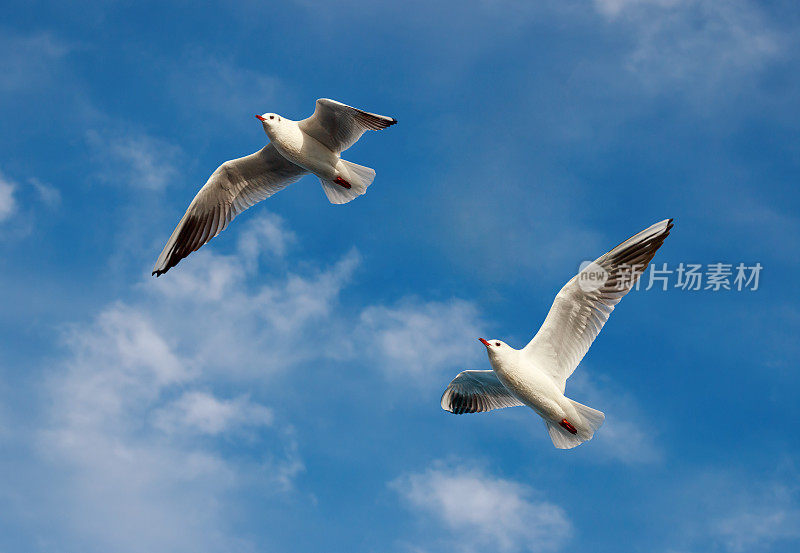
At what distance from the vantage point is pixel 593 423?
10.5m

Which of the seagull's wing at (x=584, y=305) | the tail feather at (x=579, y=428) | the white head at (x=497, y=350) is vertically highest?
the seagull's wing at (x=584, y=305)

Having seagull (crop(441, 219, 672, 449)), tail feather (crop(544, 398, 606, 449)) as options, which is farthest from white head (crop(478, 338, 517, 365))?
tail feather (crop(544, 398, 606, 449))

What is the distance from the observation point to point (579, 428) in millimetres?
10594

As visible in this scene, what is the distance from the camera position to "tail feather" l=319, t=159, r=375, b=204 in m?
12.5

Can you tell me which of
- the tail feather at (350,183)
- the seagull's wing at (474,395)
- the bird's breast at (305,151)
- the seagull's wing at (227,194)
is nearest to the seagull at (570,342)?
the seagull's wing at (474,395)

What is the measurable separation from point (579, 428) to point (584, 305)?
1685 millimetres

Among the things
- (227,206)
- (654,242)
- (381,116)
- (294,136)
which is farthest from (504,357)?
(227,206)

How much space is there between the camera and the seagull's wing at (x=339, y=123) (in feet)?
37.3

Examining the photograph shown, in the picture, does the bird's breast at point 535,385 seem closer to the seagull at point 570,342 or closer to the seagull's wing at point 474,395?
the seagull at point 570,342

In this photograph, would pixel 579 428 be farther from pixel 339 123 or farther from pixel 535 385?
pixel 339 123

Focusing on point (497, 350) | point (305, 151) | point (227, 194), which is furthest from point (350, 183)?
point (497, 350)

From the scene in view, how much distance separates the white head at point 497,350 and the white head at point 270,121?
466cm

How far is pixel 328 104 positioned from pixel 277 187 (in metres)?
2.47

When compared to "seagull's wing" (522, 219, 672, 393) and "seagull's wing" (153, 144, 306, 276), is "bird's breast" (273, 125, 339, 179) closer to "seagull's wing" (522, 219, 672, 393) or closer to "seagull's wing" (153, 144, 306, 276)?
"seagull's wing" (153, 144, 306, 276)
